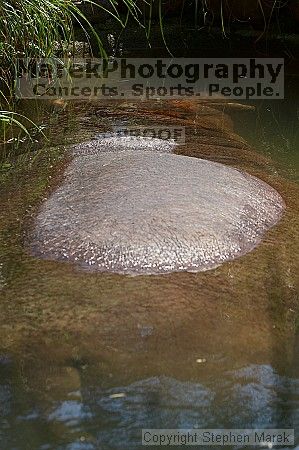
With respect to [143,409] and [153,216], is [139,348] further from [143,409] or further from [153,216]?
[153,216]

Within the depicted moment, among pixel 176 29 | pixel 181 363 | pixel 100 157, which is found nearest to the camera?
pixel 181 363

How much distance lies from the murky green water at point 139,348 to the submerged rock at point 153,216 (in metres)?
0.06

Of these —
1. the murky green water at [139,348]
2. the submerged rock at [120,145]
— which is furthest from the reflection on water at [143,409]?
the submerged rock at [120,145]

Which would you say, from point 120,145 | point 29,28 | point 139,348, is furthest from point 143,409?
point 29,28

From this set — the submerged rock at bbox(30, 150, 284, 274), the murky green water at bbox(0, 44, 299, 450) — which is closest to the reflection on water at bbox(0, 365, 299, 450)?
the murky green water at bbox(0, 44, 299, 450)

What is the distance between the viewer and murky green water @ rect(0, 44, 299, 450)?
1632mm

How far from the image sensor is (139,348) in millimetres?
1850

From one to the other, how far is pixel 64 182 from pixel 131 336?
110cm

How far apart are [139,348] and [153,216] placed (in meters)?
0.61

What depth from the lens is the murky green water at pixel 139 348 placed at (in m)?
1.63

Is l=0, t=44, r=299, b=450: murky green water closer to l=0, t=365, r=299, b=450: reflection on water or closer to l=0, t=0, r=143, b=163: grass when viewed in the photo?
l=0, t=365, r=299, b=450: reflection on water

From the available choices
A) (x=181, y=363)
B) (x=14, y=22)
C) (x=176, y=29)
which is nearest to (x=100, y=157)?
(x=14, y=22)

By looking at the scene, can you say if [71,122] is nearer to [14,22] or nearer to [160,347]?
[14,22]

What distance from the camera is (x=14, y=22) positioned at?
10.6 ft
